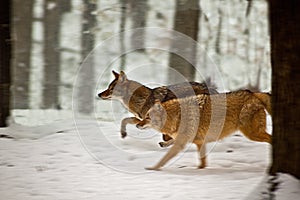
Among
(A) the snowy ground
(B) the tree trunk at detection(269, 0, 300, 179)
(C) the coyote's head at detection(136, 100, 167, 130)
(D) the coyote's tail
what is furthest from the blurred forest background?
(B) the tree trunk at detection(269, 0, 300, 179)

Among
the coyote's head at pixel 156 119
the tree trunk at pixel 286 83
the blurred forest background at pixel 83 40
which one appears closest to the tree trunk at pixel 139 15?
the blurred forest background at pixel 83 40

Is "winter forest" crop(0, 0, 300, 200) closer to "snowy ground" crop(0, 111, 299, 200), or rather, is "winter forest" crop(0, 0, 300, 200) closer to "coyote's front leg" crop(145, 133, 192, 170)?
"snowy ground" crop(0, 111, 299, 200)

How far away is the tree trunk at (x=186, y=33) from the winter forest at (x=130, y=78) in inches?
0.7

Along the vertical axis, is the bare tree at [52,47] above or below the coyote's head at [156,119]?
above

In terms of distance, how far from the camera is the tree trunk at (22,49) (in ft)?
23.6

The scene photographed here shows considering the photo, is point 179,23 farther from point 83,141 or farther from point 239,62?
point 83,141

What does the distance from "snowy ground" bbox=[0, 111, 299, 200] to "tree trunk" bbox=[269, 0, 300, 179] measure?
0.21 meters

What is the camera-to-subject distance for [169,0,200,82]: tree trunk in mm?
7221

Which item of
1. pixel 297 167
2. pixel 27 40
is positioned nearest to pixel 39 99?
pixel 27 40

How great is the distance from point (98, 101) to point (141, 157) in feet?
7.00

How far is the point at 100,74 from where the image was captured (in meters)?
7.16

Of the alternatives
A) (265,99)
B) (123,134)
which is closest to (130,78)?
(123,134)

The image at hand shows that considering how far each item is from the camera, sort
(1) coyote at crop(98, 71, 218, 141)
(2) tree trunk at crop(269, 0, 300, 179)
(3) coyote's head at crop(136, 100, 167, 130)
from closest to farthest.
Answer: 1. (2) tree trunk at crop(269, 0, 300, 179)
2. (3) coyote's head at crop(136, 100, 167, 130)
3. (1) coyote at crop(98, 71, 218, 141)

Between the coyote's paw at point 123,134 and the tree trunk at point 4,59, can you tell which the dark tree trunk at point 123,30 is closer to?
the tree trunk at point 4,59
